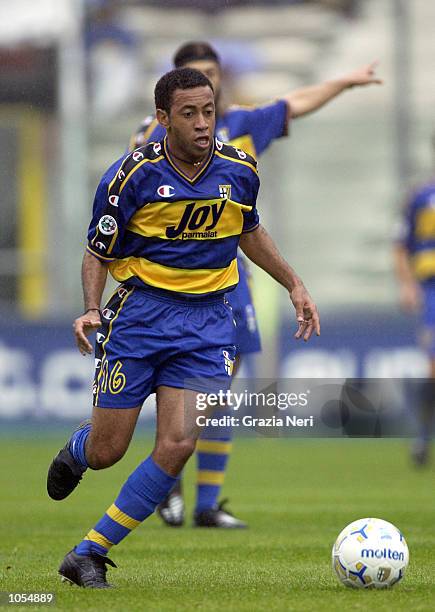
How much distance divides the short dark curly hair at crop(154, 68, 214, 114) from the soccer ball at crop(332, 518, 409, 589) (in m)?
1.80

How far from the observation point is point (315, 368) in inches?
617

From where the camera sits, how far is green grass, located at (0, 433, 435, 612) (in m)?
5.23

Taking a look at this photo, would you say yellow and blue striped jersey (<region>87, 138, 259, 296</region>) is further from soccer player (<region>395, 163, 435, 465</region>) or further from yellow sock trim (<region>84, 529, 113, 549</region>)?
soccer player (<region>395, 163, 435, 465</region>)

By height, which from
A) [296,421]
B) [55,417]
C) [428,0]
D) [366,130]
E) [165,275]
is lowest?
[55,417]

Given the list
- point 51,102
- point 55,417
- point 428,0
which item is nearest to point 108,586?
point 55,417

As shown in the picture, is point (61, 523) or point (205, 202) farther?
point (61, 523)

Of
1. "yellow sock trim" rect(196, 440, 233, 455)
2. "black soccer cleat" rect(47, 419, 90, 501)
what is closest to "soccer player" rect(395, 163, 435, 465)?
"yellow sock trim" rect(196, 440, 233, 455)

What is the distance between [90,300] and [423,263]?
23.2 feet

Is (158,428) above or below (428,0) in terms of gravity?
below

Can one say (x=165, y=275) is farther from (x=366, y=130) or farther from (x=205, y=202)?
(x=366, y=130)

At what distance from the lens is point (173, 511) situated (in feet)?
25.9

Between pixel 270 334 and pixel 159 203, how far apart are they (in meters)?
10.4

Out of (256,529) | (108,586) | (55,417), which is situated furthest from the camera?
(55,417)

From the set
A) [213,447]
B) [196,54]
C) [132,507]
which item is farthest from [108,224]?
[213,447]
